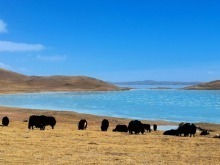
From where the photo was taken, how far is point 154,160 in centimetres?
1446

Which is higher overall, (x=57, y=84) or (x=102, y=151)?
(x=57, y=84)

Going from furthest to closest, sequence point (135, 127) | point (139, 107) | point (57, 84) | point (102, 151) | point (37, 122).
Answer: point (57, 84), point (139, 107), point (37, 122), point (135, 127), point (102, 151)

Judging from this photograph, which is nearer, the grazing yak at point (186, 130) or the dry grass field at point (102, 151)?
the dry grass field at point (102, 151)

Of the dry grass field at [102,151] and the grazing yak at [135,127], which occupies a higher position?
the grazing yak at [135,127]

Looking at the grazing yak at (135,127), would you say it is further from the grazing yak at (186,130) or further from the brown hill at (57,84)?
the brown hill at (57,84)

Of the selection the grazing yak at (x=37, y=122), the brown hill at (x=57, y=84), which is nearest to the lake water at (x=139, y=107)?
the grazing yak at (x=37, y=122)

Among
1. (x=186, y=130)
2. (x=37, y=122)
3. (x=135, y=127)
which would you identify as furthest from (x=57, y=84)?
(x=186, y=130)

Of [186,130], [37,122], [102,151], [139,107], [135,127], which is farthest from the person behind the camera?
[139,107]

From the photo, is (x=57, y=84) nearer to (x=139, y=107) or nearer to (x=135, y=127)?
(x=139, y=107)

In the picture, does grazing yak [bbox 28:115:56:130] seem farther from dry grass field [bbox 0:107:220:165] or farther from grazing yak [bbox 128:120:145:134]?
dry grass field [bbox 0:107:220:165]

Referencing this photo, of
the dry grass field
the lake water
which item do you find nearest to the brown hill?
the lake water

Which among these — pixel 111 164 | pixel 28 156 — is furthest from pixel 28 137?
pixel 111 164

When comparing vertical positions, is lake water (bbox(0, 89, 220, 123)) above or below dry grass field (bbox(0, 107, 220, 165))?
above

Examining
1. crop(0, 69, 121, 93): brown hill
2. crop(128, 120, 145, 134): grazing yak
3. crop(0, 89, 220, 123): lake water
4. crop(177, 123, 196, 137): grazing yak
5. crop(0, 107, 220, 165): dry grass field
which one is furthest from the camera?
crop(0, 69, 121, 93): brown hill
